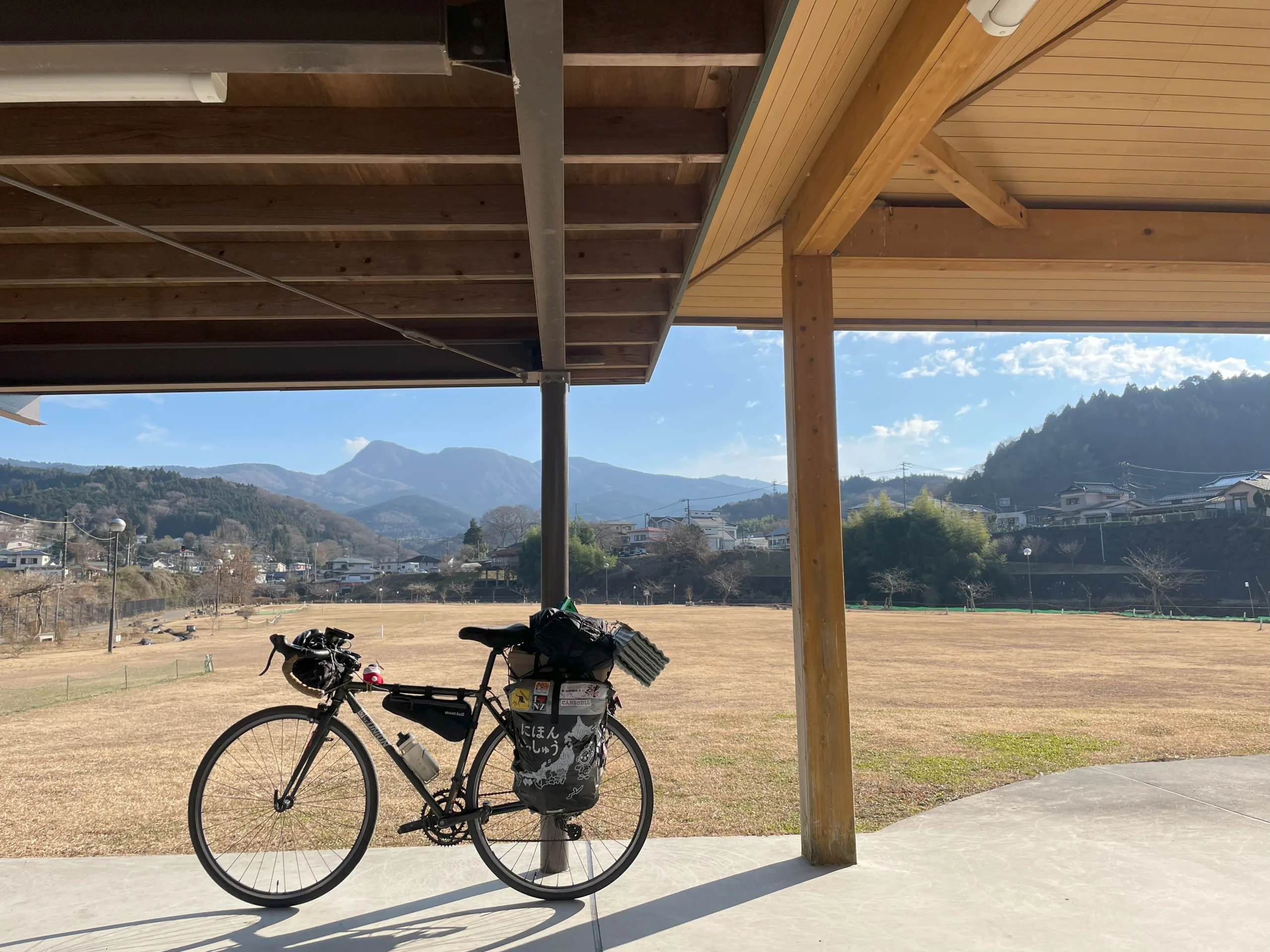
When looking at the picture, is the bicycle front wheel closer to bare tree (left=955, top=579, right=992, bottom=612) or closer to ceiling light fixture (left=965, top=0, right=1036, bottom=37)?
ceiling light fixture (left=965, top=0, right=1036, bottom=37)

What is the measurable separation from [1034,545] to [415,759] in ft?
178

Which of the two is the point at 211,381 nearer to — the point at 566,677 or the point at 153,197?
the point at 153,197

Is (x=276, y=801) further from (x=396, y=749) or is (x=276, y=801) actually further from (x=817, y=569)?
(x=817, y=569)

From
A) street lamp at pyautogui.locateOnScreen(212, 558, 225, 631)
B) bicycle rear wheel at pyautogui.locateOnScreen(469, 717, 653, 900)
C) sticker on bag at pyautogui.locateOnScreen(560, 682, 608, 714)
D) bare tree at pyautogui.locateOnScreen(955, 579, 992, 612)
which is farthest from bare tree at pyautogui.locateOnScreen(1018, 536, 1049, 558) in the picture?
sticker on bag at pyautogui.locateOnScreen(560, 682, 608, 714)

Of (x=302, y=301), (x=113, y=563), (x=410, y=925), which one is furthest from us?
(x=113, y=563)

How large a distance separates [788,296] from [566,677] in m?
1.64

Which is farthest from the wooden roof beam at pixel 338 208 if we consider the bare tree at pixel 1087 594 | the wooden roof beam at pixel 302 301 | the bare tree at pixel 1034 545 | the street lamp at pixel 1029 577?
the bare tree at pixel 1034 545

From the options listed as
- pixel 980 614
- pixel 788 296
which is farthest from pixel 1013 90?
pixel 980 614

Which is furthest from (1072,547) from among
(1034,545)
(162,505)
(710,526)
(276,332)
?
(162,505)

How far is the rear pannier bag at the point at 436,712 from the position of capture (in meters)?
2.36

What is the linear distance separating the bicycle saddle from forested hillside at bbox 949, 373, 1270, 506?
82.0 m

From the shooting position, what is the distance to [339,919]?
2.27 m

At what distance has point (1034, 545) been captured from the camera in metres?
49.9

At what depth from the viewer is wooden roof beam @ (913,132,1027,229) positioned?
2717mm
